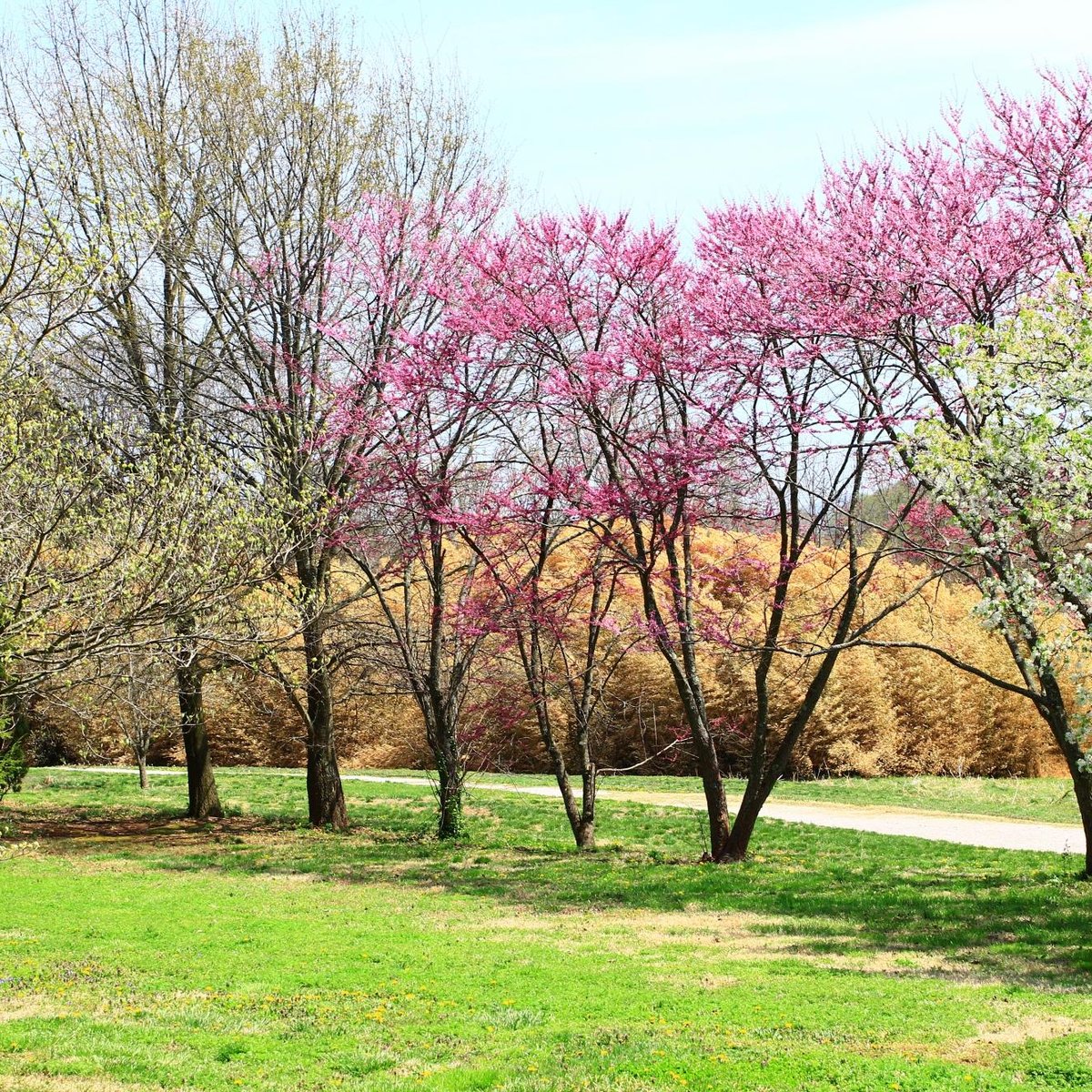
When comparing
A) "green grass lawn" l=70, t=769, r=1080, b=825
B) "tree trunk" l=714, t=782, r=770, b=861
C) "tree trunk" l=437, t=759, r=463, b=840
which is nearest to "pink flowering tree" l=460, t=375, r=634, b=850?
"tree trunk" l=437, t=759, r=463, b=840

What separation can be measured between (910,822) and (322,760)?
30.2 feet

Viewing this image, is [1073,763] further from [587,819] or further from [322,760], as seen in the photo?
[322,760]

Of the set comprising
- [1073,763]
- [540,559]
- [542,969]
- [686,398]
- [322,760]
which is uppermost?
[686,398]

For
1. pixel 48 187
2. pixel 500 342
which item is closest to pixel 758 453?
pixel 500 342

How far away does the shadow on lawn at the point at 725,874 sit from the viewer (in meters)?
8.50

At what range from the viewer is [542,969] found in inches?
295

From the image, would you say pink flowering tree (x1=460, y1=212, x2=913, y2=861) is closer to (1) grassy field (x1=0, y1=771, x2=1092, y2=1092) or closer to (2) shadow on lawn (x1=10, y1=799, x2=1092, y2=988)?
(2) shadow on lawn (x1=10, y1=799, x2=1092, y2=988)

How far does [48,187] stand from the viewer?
15.0m

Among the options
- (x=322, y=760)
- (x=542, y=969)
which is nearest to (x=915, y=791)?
(x=322, y=760)

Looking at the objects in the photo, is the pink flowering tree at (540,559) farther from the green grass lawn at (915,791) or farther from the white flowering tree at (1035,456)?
the white flowering tree at (1035,456)

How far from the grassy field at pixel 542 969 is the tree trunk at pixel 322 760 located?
70.4 inches

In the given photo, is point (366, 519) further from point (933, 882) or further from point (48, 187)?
point (933, 882)

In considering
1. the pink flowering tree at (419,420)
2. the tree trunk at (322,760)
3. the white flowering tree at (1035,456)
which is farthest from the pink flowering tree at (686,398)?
the tree trunk at (322,760)

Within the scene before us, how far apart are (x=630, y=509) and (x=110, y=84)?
9923 millimetres
